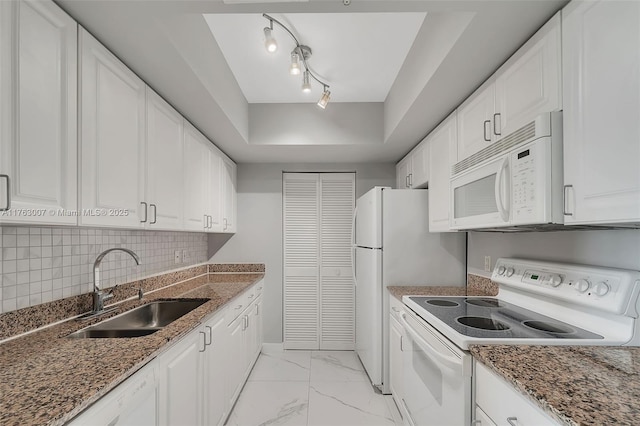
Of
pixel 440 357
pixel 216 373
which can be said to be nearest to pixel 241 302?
pixel 216 373

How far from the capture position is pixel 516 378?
3.02 ft

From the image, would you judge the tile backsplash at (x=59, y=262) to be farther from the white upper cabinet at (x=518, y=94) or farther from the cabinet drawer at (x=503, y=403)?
the white upper cabinet at (x=518, y=94)

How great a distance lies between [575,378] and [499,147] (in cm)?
105

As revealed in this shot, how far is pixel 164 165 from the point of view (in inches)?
76.5

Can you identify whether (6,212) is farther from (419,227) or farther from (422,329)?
(419,227)

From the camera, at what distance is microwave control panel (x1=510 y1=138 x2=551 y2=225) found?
1.23m

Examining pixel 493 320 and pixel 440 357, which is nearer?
pixel 440 357

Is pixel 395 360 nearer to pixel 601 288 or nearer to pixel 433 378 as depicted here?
pixel 433 378

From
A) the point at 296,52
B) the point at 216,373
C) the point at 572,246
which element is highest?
the point at 296,52

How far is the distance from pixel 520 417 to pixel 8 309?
188 cm

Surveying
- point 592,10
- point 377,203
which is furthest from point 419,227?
point 592,10

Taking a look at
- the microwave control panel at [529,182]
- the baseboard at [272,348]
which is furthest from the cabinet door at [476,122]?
the baseboard at [272,348]

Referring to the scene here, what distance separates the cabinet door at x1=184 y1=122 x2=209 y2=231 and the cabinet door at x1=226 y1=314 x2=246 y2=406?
82 cm

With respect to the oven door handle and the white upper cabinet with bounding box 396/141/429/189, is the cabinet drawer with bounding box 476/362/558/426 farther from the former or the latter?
the white upper cabinet with bounding box 396/141/429/189
